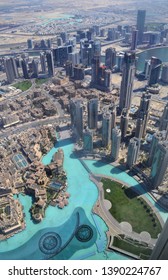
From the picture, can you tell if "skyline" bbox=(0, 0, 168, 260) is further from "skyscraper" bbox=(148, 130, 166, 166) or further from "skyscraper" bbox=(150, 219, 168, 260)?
"skyscraper" bbox=(148, 130, 166, 166)

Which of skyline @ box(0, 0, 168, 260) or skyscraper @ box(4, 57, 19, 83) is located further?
skyscraper @ box(4, 57, 19, 83)

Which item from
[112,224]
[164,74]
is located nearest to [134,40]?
[164,74]

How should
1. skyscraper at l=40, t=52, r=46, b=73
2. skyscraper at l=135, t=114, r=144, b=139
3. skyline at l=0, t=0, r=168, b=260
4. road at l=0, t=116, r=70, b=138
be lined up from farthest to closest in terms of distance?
1. skyscraper at l=40, t=52, r=46, b=73
2. road at l=0, t=116, r=70, b=138
3. skyscraper at l=135, t=114, r=144, b=139
4. skyline at l=0, t=0, r=168, b=260

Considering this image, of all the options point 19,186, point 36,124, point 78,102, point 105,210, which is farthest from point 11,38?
point 105,210

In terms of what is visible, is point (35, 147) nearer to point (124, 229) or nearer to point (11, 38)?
point (124, 229)

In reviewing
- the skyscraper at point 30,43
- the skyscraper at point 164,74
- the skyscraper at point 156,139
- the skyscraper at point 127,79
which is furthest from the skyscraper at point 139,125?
the skyscraper at point 30,43

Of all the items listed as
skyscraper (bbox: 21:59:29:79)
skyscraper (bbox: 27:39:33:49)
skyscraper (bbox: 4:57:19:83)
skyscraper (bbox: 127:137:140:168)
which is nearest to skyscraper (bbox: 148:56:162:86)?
skyscraper (bbox: 127:137:140:168)

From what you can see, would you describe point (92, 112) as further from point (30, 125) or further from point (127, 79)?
point (30, 125)
